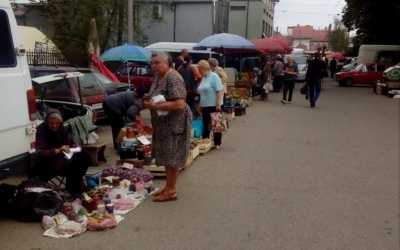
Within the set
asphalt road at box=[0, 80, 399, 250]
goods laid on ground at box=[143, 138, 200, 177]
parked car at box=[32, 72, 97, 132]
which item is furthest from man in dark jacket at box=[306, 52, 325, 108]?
parked car at box=[32, 72, 97, 132]

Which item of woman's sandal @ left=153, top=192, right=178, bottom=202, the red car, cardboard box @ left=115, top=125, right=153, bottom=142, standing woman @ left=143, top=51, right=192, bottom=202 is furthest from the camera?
the red car

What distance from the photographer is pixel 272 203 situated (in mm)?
6227

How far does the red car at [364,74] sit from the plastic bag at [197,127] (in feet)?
74.5

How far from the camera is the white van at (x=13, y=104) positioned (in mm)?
4984

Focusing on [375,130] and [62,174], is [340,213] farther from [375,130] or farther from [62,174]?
[375,130]

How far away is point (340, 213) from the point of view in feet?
19.3

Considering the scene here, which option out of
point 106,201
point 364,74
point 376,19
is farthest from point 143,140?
point 376,19

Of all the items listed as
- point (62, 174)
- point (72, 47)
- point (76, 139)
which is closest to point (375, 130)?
point (76, 139)

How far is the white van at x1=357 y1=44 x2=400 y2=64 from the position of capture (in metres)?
31.1

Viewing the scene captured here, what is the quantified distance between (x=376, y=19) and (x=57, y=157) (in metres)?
34.3

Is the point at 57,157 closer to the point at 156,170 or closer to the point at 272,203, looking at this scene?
the point at 156,170

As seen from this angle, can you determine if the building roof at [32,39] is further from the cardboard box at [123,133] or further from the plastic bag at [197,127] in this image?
the cardboard box at [123,133]

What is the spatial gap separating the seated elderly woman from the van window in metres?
1.06

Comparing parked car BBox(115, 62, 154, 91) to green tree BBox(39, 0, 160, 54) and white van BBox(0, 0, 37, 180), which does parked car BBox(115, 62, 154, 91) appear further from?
white van BBox(0, 0, 37, 180)
